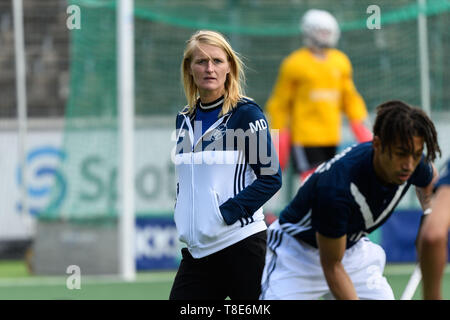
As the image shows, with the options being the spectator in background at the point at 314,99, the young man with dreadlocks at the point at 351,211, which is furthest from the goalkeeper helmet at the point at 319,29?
the young man with dreadlocks at the point at 351,211

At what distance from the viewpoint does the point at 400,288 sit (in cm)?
734

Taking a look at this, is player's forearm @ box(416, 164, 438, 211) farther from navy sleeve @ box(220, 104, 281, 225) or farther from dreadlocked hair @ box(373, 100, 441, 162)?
navy sleeve @ box(220, 104, 281, 225)

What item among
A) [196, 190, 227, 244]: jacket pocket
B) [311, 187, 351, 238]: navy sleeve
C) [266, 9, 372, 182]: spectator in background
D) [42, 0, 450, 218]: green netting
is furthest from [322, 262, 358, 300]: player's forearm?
[42, 0, 450, 218]: green netting

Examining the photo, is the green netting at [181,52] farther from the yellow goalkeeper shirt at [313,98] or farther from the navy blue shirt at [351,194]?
the navy blue shirt at [351,194]

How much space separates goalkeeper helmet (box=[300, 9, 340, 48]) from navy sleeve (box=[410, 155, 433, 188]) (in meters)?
4.39

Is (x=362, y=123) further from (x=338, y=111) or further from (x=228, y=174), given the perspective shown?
(x=228, y=174)

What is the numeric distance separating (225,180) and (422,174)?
0.86 metres

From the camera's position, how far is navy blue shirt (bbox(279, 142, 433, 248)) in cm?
387

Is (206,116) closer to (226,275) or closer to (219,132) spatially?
(219,132)

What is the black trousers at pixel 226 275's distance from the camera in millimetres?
4113
